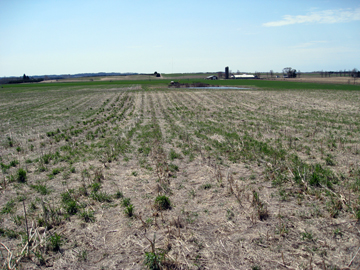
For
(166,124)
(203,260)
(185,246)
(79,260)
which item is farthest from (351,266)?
(166,124)

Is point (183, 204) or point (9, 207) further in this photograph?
point (183, 204)

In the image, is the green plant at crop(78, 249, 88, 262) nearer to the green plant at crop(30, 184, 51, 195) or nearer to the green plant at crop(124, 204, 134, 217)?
the green plant at crop(124, 204, 134, 217)

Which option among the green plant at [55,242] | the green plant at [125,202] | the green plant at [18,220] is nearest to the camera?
the green plant at [55,242]

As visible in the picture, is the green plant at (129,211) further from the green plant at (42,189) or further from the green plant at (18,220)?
the green plant at (42,189)

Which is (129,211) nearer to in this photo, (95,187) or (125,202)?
(125,202)

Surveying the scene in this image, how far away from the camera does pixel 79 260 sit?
5.03 m

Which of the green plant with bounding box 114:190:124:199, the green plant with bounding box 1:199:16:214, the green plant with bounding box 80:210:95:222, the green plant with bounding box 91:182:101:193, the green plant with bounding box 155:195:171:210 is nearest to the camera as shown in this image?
the green plant with bounding box 80:210:95:222

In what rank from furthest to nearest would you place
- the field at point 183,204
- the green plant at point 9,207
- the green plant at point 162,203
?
the green plant at point 162,203, the green plant at point 9,207, the field at point 183,204

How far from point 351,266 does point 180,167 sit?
6.43 metres

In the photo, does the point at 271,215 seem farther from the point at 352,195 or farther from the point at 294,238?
the point at 352,195

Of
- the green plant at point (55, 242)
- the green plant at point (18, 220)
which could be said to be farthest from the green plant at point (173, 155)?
the green plant at point (55, 242)

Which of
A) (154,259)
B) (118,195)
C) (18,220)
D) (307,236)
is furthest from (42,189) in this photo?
(307,236)

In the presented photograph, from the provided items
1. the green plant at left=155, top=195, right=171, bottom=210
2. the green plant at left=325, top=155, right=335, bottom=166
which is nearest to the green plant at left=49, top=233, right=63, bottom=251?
→ the green plant at left=155, top=195, right=171, bottom=210

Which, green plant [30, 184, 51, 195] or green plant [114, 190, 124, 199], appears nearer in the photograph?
green plant [114, 190, 124, 199]
